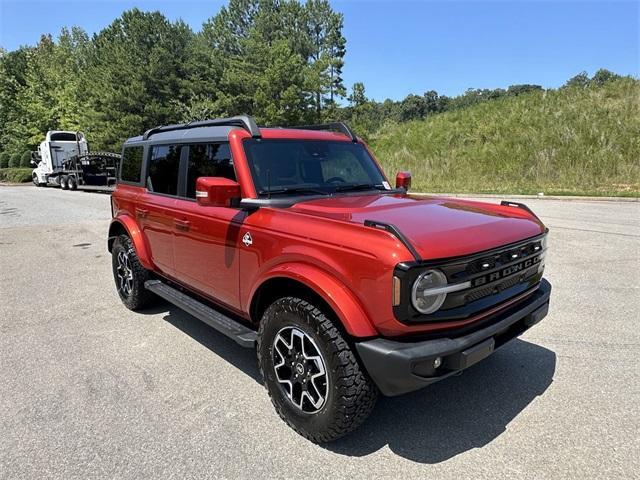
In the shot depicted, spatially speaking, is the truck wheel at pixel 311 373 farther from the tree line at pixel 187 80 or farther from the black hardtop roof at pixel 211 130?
the tree line at pixel 187 80

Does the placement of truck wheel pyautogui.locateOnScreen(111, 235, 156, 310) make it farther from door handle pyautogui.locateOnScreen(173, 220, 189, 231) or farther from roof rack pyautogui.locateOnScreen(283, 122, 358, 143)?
roof rack pyautogui.locateOnScreen(283, 122, 358, 143)

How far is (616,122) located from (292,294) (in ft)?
73.3

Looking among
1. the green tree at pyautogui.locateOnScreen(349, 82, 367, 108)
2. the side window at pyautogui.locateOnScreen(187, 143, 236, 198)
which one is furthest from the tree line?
the side window at pyautogui.locateOnScreen(187, 143, 236, 198)

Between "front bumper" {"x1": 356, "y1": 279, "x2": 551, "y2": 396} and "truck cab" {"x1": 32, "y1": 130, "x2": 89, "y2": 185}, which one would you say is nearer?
"front bumper" {"x1": 356, "y1": 279, "x2": 551, "y2": 396}

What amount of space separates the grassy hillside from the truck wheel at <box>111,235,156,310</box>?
48.1 feet

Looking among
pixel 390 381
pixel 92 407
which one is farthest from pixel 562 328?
pixel 92 407

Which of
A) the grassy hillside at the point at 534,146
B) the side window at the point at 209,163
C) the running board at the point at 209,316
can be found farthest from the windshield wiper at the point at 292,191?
the grassy hillside at the point at 534,146

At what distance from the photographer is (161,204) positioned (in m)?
4.28

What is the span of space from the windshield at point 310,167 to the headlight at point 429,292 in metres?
1.46

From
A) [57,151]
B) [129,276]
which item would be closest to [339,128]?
[129,276]

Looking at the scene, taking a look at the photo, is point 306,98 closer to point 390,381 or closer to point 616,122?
point 616,122

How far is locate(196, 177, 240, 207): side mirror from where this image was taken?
296 cm

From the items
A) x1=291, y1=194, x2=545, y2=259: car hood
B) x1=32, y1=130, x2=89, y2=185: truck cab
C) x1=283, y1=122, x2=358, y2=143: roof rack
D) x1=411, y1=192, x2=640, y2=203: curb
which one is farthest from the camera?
x1=32, y1=130, x2=89, y2=185: truck cab

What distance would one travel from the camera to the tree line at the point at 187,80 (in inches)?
1095
